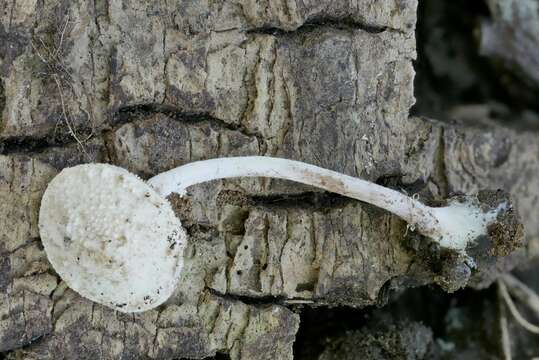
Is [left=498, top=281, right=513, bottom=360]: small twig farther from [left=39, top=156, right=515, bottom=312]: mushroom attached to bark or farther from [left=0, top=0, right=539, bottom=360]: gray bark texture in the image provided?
[left=39, top=156, right=515, bottom=312]: mushroom attached to bark

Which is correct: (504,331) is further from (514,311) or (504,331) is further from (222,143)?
(222,143)

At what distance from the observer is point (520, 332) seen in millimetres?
3012

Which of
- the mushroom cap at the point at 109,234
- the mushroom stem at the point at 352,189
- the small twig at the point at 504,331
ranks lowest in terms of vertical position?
the small twig at the point at 504,331

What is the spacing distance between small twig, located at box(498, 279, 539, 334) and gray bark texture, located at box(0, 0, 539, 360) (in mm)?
397

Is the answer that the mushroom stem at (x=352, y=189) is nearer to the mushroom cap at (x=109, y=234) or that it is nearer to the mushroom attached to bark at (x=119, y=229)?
the mushroom attached to bark at (x=119, y=229)

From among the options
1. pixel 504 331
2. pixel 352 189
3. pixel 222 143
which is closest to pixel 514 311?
pixel 504 331

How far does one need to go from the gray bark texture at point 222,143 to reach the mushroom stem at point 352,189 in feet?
0.25

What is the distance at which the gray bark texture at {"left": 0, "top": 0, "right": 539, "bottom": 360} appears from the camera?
2.21 metres

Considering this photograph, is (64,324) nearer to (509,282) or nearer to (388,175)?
(388,175)

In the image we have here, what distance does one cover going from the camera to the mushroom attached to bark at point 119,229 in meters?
2.12

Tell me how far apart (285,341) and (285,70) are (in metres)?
0.92

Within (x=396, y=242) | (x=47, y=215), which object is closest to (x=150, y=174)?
(x=47, y=215)

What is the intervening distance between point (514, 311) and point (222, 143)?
1.43m

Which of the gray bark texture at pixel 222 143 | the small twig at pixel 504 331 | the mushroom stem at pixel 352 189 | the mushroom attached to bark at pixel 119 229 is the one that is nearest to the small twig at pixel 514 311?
the small twig at pixel 504 331
